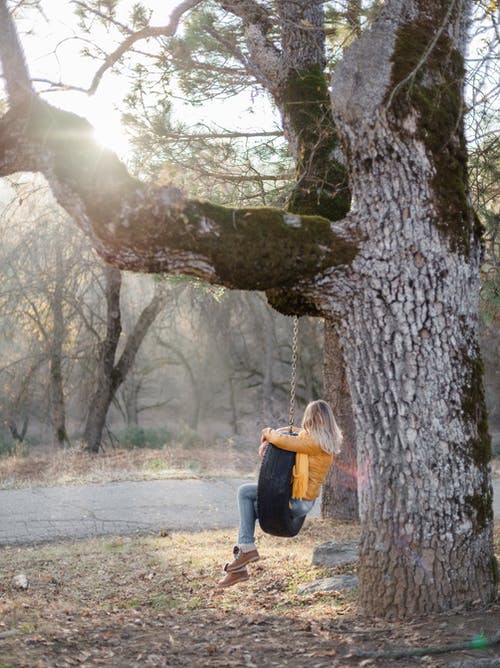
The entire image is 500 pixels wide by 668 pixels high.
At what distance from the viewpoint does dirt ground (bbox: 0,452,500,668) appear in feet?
14.2

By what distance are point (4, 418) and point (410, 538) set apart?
51.0 feet

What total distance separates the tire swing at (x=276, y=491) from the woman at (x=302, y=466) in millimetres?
60

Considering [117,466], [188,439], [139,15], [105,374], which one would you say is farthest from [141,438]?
[139,15]

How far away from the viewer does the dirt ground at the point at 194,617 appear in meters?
4.34

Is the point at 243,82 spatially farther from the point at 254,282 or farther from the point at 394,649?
the point at 394,649

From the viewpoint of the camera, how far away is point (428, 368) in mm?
4949

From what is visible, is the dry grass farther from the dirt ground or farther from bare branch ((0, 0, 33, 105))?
bare branch ((0, 0, 33, 105))

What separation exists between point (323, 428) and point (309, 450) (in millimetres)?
216

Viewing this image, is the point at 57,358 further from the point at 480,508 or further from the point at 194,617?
the point at 480,508

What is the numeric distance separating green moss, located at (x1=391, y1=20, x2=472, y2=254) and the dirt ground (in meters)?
2.49

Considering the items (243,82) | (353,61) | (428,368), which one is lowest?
(428,368)

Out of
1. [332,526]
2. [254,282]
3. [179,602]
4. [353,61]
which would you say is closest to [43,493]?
[332,526]

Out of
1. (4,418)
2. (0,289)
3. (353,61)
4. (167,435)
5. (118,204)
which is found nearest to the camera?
(118,204)

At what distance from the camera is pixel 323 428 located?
18.5 feet
